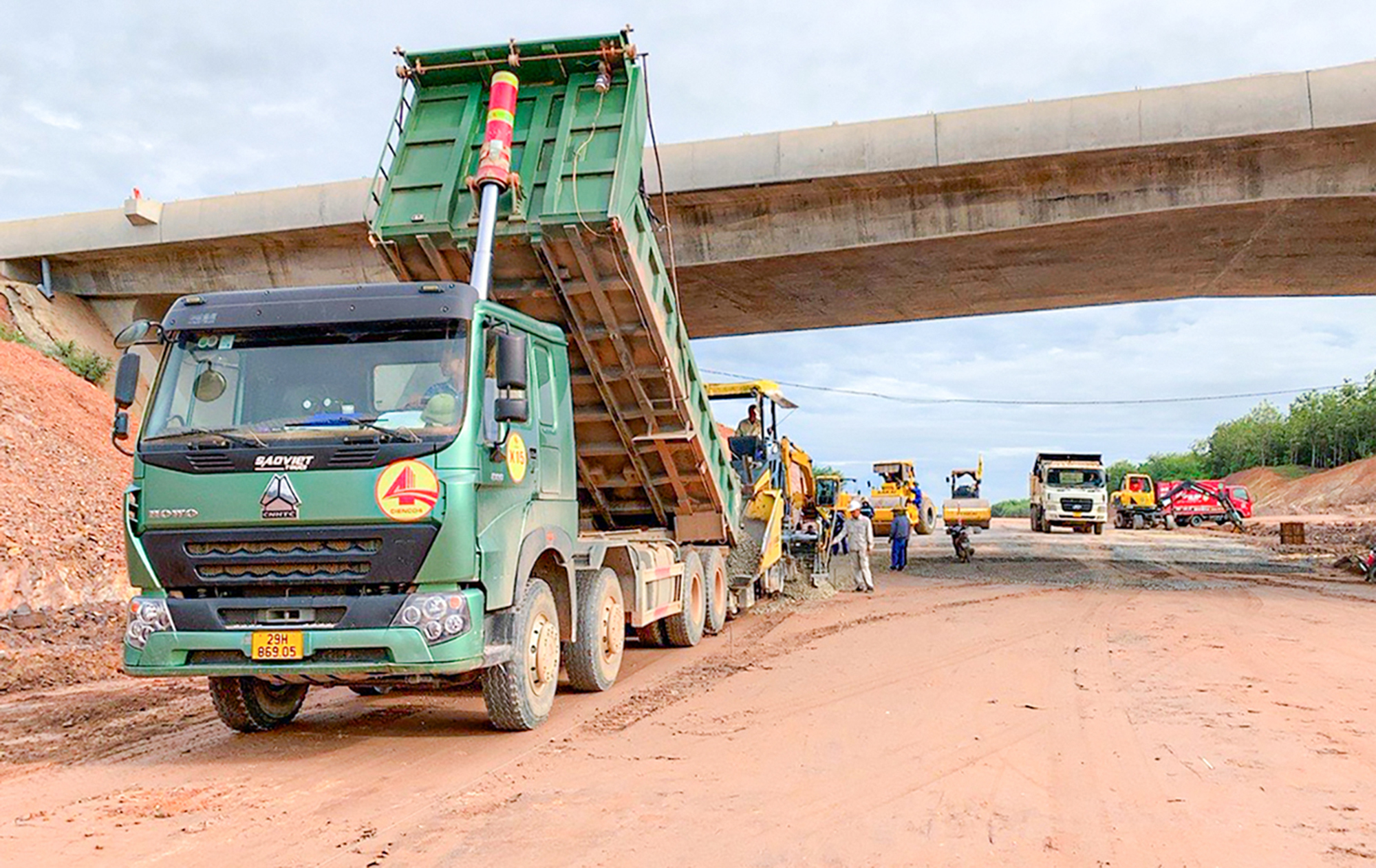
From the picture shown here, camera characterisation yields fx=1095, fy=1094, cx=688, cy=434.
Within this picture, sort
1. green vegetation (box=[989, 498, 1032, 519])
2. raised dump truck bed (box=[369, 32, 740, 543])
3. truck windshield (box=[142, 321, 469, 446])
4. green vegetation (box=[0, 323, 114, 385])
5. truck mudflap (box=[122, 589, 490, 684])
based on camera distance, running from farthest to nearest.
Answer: green vegetation (box=[989, 498, 1032, 519]) < green vegetation (box=[0, 323, 114, 385]) < raised dump truck bed (box=[369, 32, 740, 543]) < truck windshield (box=[142, 321, 469, 446]) < truck mudflap (box=[122, 589, 490, 684])

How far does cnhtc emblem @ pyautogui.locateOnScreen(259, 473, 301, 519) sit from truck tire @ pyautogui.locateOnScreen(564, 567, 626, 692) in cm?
264

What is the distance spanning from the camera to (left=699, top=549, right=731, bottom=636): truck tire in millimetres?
12039

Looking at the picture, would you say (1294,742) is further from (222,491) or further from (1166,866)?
(222,491)

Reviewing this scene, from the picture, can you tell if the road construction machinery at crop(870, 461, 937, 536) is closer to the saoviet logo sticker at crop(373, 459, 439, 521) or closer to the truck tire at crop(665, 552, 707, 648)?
the truck tire at crop(665, 552, 707, 648)

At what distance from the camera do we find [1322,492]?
63281 mm

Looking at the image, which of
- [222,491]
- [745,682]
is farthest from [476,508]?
[745,682]

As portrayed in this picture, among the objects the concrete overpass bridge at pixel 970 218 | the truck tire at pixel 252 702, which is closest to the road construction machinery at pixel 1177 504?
→ the concrete overpass bridge at pixel 970 218

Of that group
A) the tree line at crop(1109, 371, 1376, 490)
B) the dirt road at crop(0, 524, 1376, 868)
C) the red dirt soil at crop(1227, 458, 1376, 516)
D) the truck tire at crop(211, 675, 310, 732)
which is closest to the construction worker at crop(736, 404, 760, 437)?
the dirt road at crop(0, 524, 1376, 868)

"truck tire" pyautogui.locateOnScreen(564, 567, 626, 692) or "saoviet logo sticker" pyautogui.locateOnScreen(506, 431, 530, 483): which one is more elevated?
"saoviet logo sticker" pyautogui.locateOnScreen(506, 431, 530, 483)

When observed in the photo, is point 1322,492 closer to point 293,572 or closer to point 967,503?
point 967,503

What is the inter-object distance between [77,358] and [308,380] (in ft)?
65.1

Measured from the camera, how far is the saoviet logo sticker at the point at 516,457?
22.5 ft

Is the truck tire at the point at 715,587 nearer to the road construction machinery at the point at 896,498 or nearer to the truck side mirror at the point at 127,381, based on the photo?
the truck side mirror at the point at 127,381

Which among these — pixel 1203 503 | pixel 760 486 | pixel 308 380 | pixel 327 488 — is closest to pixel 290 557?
pixel 327 488
